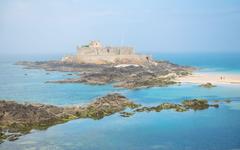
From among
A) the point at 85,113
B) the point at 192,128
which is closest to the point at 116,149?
the point at 192,128

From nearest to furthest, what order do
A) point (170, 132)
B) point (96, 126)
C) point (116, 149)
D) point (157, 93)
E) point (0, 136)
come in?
point (116, 149)
point (0, 136)
point (170, 132)
point (96, 126)
point (157, 93)

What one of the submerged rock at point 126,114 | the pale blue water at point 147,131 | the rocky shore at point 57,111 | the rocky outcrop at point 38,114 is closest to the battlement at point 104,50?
the pale blue water at point 147,131

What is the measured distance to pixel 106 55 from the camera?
284 ft

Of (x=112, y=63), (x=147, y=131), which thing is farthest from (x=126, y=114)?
(x=112, y=63)

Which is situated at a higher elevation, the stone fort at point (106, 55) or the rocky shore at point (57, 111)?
the stone fort at point (106, 55)

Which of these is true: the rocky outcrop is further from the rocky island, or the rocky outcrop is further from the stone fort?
the stone fort

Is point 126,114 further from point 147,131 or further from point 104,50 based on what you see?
point 104,50

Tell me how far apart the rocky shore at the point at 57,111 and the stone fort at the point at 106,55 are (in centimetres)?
4446

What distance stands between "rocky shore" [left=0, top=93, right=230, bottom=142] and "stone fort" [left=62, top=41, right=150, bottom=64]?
4446 cm

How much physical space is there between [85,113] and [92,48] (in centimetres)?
5471

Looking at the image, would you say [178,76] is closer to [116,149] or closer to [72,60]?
[72,60]

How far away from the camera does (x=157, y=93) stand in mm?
47000

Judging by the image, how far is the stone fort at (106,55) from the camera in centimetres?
8469

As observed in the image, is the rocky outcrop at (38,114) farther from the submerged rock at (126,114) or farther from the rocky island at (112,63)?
the rocky island at (112,63)
